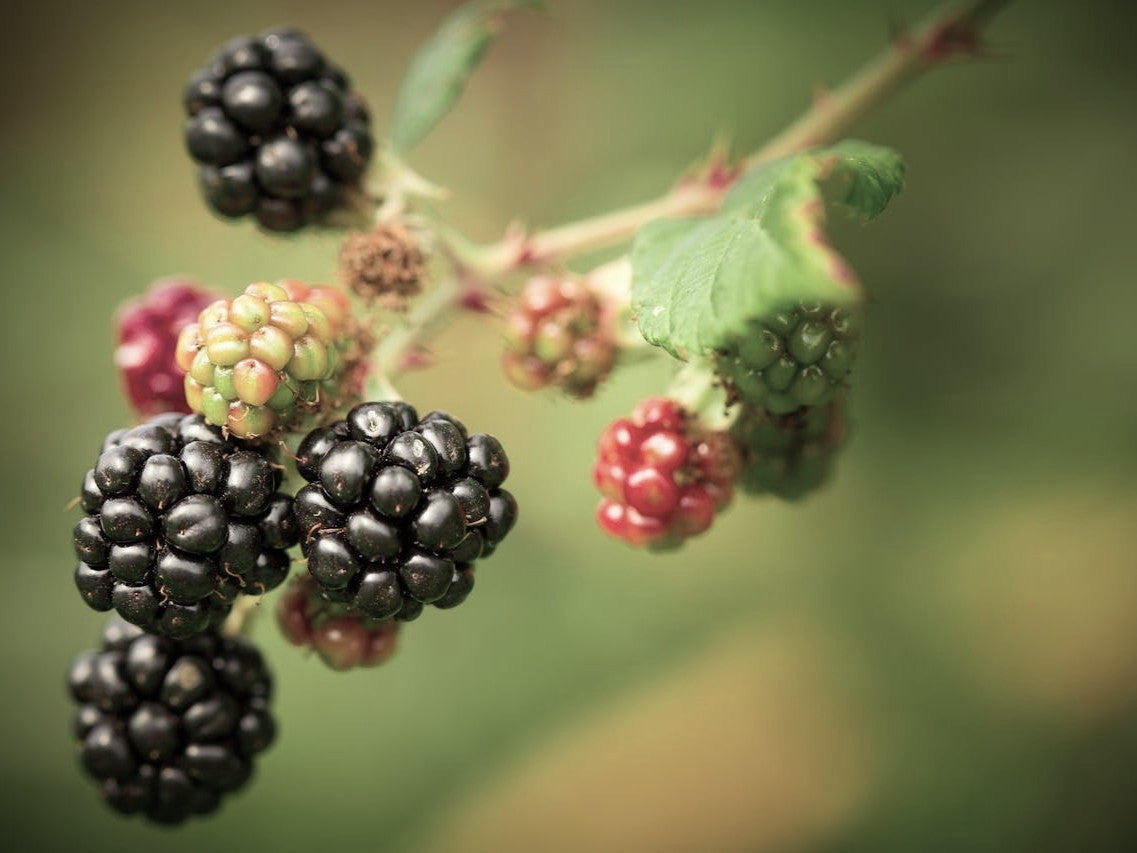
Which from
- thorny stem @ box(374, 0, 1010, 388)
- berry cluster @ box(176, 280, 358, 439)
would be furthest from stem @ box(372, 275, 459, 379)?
berry cluster @ box(176, 280, 358, 439)

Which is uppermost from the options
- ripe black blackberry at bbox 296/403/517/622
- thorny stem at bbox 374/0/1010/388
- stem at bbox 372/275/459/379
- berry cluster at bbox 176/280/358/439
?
thorny stem at bbox 374/0/1010/388

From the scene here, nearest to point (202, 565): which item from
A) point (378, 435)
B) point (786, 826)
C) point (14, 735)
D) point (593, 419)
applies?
point (378, 435)

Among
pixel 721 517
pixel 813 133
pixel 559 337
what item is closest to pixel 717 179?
pixel 813 133

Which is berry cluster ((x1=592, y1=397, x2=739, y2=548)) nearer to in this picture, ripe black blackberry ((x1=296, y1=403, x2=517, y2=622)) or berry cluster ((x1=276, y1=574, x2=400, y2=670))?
ripe black blackberry ((x1=296, y1=403, x2=517, y2=622))

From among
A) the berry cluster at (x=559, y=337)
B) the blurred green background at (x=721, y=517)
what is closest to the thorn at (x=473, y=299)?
the berry cluster at (x=559, y=337)

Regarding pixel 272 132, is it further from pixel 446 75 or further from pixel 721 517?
pixel 721 517

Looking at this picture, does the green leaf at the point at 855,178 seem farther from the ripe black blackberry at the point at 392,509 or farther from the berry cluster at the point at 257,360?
the berry cluster at the point at 257,360

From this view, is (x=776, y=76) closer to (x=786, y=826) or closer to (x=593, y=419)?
(x=593, y=419)
